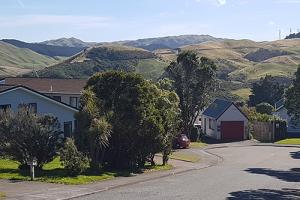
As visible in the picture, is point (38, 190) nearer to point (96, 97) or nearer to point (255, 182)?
point (96, 97)

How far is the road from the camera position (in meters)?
24.4

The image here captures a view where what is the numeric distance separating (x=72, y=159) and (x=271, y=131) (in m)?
41.3

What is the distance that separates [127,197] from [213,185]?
6.63 meters

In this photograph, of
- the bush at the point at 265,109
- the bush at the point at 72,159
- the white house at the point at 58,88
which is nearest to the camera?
the bush at the point at 72,159

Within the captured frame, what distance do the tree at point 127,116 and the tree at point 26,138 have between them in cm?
342

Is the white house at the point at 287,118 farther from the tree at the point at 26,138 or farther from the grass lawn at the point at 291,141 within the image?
the tree at the point at 26,138

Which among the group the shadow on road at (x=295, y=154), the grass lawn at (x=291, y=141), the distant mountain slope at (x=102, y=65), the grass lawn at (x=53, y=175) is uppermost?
the distant mountain slope at (x=102, y=65)

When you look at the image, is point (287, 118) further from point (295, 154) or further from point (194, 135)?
point (295, 154)

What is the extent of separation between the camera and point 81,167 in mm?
29750

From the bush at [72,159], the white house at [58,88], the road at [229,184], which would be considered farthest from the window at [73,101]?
the bush at [72,159]

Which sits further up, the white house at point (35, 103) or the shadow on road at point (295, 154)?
the white house at point (35, 103)

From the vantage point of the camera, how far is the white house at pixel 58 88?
50562 millimetres

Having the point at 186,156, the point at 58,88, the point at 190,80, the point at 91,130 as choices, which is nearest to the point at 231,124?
the point at 190,80

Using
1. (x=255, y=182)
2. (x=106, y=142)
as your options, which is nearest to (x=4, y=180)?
(x=106, y=142)
